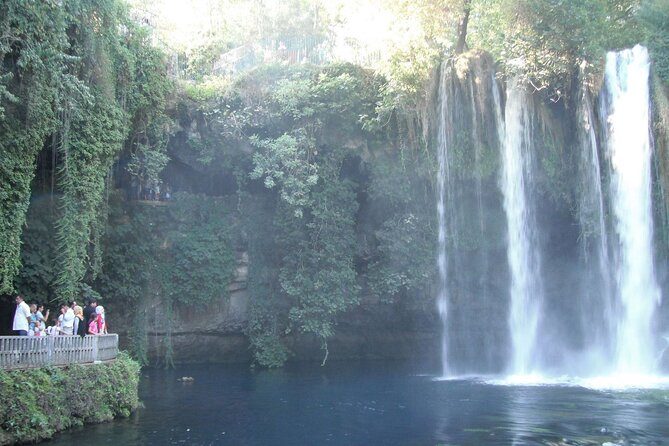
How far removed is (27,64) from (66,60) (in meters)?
1.90

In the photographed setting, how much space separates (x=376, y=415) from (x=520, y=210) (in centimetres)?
1247

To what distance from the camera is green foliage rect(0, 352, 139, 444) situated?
12484 millimetres

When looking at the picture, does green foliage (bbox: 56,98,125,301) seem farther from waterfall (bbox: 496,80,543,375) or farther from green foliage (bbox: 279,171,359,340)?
waterfall (bbox: 496,80,543,375)

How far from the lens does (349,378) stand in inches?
926

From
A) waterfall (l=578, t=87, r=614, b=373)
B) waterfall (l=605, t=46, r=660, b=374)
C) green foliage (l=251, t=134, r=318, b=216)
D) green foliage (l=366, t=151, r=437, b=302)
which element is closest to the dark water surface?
green foliage (l=366, t=151, r=437, b=302)

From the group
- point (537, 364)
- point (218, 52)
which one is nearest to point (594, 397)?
point (537, 364)

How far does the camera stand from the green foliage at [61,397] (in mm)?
12484

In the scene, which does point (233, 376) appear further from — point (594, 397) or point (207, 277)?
point (594, 397)

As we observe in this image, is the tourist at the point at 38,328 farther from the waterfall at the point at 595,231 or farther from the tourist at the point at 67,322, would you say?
the waterfall at the point at 595,231

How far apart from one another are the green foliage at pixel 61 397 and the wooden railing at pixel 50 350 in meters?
0.20

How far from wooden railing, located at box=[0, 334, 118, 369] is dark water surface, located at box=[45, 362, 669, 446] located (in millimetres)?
1567

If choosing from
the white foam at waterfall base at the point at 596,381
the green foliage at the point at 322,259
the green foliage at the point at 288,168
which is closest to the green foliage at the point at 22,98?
the green foliage at the point at 288,168

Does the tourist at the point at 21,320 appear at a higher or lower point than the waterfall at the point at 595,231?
lower

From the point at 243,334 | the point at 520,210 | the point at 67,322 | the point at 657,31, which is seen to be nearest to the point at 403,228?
the point at 520,210
